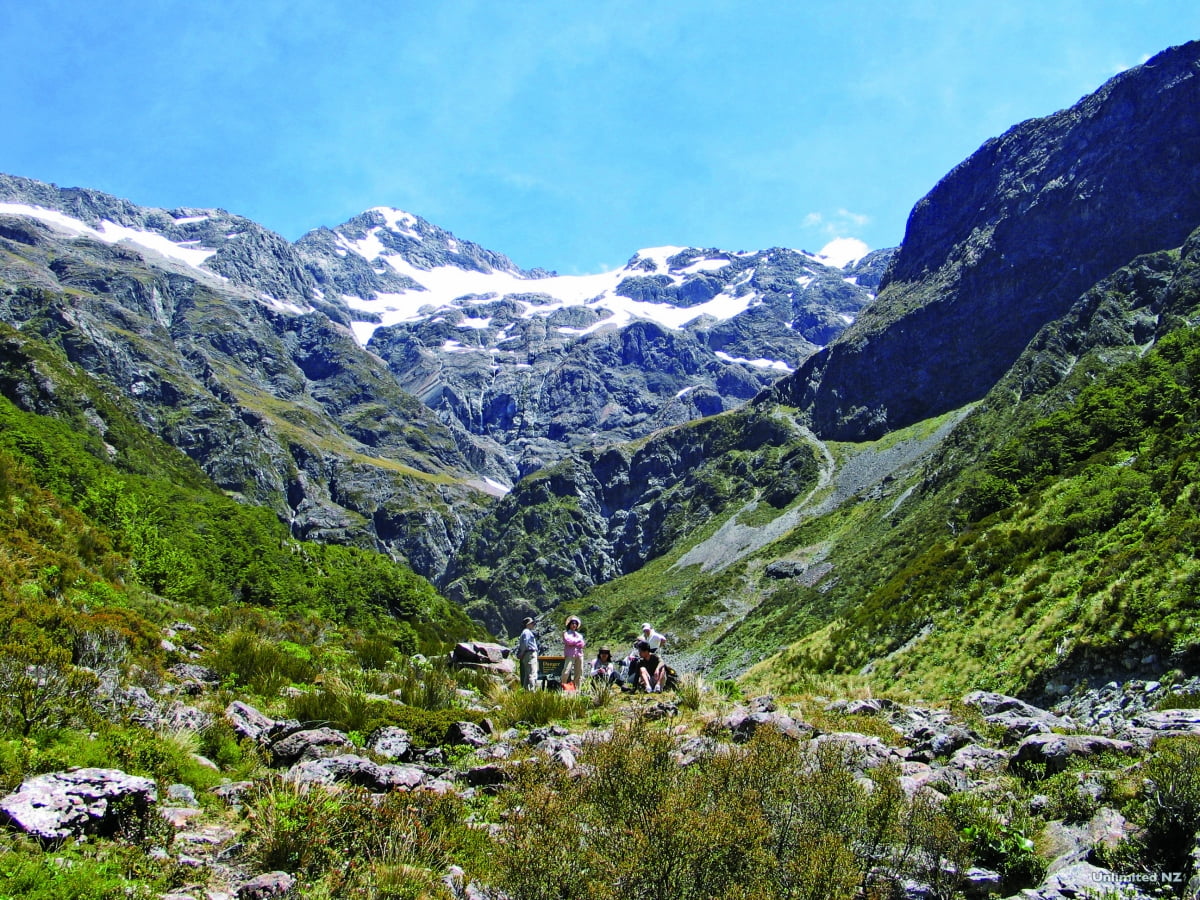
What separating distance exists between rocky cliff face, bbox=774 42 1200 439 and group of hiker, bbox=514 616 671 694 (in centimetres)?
17254

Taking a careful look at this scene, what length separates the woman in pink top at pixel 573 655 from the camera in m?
18.6

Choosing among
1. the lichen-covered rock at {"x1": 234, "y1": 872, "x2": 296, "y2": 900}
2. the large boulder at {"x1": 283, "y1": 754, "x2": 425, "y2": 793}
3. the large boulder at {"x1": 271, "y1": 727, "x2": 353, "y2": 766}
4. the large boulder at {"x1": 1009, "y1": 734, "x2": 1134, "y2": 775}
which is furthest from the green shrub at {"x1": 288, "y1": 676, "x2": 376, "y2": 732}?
the large boulder at {"x1": 1009, "y1": 734, "x2": 1134, "y2": 775}

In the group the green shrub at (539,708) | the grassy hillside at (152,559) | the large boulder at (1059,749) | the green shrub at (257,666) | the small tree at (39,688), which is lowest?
the large boulder at (1059,749)

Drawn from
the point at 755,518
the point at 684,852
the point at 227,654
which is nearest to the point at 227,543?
the point at 227,654

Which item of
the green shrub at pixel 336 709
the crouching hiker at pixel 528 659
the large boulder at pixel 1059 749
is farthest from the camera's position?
the crouching hiker at pixel 528 659

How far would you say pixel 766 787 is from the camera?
6805 mm

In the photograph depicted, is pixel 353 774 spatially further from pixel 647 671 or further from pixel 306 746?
pixel 647 671

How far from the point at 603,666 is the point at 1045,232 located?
633 feet

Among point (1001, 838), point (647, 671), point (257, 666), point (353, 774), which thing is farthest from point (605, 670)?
point (1001, 838)

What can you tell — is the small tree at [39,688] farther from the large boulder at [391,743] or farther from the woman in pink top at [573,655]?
the woman in pink top at [573,655]

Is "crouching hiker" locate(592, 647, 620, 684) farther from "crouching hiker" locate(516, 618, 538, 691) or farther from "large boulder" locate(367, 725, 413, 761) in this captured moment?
"large boulder" locate(367, 725, 413, 761)

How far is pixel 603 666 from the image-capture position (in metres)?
19.8

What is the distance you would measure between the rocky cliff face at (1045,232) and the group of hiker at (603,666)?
6793 inches

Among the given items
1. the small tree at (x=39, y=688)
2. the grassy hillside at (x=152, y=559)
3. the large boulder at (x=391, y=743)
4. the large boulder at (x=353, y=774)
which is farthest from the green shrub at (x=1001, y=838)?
the grassy hillside at (x=152, y=559)
